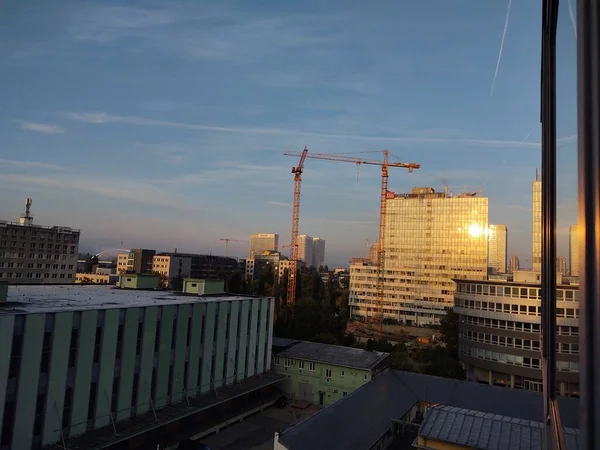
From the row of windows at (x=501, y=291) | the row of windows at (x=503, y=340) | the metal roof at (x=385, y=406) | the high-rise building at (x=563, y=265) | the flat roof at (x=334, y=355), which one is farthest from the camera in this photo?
the row of windows at (x=503, y=340)

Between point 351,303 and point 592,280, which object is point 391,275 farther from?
point 592,280

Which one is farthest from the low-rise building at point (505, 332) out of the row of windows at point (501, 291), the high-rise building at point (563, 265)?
the high-rise building at point (563, 265)

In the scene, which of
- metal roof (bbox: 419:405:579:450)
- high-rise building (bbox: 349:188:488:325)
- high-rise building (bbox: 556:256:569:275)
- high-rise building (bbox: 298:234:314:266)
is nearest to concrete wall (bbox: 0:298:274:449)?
metal roof (bbox: 419:405:579:450)

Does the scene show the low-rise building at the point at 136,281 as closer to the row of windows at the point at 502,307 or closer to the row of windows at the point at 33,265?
the row of windows at the point at 502,307

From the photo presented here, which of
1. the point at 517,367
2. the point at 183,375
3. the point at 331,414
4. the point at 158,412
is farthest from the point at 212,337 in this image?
the point at 517,367

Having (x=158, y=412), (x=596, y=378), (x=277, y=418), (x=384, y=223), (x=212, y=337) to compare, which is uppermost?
(x=384, y=223)

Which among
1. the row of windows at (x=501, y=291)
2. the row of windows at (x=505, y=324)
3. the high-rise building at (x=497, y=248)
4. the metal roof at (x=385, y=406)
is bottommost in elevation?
the metal roof at (x=385, y=406)

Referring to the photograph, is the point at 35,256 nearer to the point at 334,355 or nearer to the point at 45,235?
the point at 45,235

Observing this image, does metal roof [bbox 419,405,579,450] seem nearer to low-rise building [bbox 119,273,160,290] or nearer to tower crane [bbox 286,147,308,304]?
low-rise building [bbox 119,273,160,290]

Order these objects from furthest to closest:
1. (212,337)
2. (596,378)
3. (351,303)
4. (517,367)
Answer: (351,303), (517,367), (212,337), (596,378)
